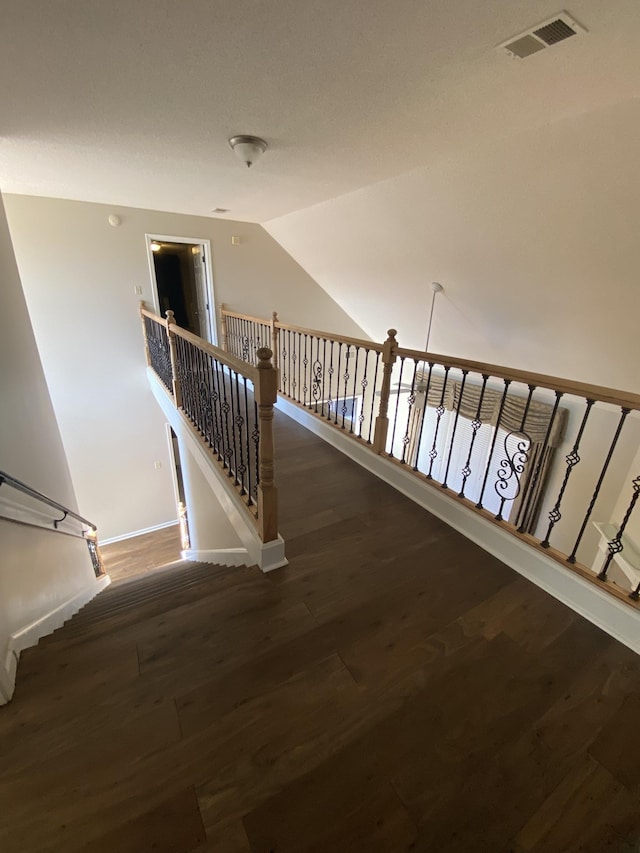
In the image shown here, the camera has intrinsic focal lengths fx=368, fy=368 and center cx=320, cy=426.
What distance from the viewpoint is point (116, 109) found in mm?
2006

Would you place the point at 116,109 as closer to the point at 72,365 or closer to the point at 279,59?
the point at 279,59

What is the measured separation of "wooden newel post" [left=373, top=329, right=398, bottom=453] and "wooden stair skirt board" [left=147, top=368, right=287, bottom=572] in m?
1.23

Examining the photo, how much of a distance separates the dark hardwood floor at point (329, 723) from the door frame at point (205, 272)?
14.2 ft

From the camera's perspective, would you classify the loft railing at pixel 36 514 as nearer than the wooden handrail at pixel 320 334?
Yes

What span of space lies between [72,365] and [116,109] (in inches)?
139

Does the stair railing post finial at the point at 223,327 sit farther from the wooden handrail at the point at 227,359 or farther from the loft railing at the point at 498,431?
the wooden handrail at the point at 227,359

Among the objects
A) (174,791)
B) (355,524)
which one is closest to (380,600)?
(355,524)

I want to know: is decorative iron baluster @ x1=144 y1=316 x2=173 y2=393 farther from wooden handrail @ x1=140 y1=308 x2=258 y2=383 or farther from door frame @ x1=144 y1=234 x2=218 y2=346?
wooden handrail @ x1=140 y1=308 x2=258 y2=383

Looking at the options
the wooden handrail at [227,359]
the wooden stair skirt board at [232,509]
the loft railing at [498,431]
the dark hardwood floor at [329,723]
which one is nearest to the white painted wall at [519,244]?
the loft railing at [498,431]

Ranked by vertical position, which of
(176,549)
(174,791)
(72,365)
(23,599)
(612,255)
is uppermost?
(612,255)

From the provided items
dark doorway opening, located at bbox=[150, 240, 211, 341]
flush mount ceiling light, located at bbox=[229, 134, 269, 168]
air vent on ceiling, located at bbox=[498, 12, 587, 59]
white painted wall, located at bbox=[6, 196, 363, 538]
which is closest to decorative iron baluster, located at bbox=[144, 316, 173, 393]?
white painted wall, located at bbox=[6, 196, 363, 538]

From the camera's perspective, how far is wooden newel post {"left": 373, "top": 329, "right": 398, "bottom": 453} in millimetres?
2680

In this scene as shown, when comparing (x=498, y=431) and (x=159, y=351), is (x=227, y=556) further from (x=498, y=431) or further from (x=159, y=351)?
(x=498, y=431)

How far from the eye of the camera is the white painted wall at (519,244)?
2.19 metres
